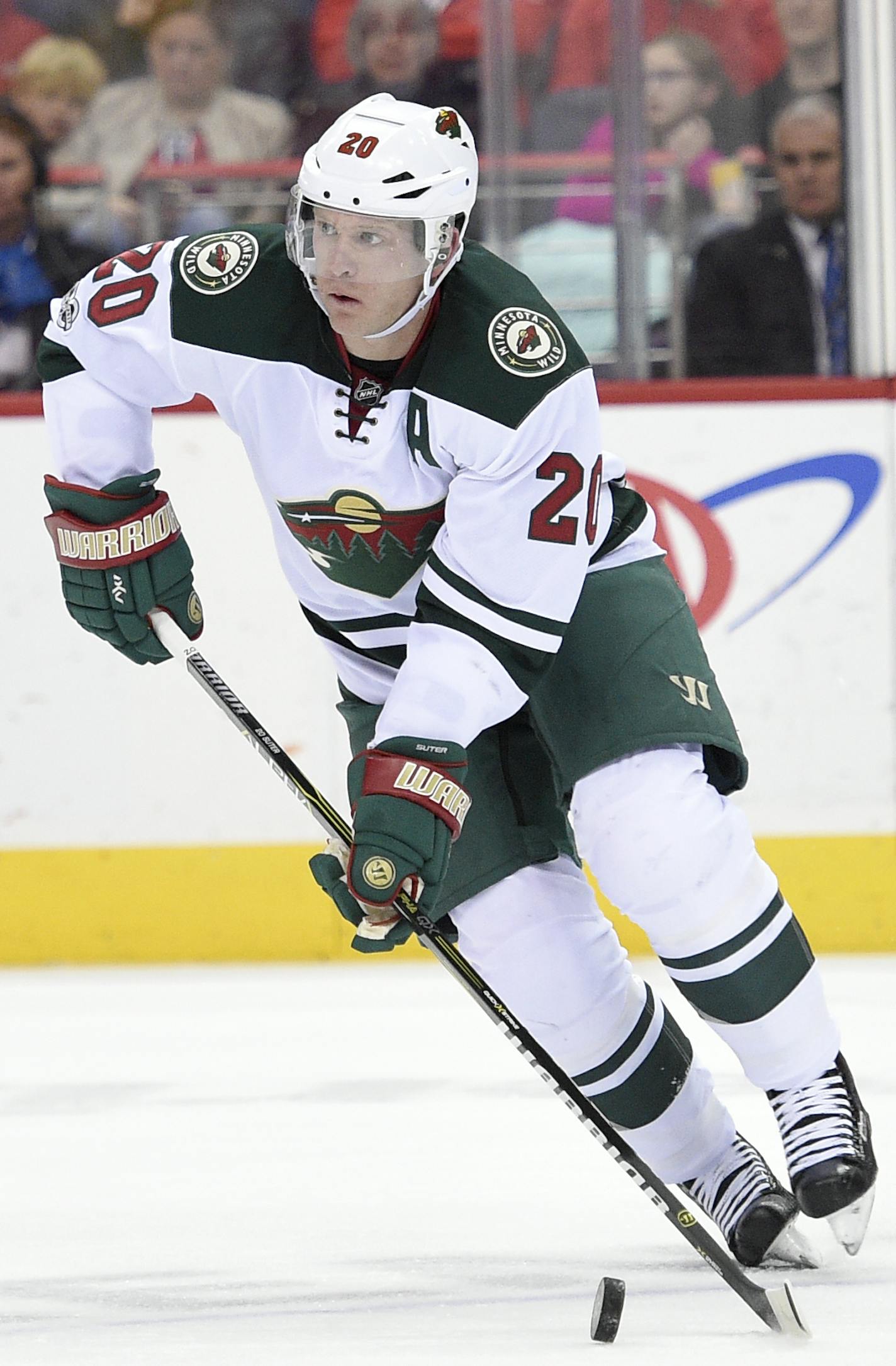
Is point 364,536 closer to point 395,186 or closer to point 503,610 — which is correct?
point 503,610

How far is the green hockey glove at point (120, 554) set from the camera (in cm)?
211

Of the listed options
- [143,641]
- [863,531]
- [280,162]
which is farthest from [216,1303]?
[280,162]

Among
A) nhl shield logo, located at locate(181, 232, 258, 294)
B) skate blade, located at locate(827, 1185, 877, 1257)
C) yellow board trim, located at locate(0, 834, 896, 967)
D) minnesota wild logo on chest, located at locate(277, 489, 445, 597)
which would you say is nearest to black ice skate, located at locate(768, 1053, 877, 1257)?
skate blade, located at locate(827, 1185, 877, 1257)

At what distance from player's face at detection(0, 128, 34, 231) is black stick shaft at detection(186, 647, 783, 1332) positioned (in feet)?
7.85

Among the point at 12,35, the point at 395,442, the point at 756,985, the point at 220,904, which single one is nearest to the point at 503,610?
the point at 395,442

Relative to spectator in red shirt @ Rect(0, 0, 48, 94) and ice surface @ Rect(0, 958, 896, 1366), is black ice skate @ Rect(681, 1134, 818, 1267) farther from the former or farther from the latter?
spectator in red shirt @ Rect(0, 0, 48, 94)

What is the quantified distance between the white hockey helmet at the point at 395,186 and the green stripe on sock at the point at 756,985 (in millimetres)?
689

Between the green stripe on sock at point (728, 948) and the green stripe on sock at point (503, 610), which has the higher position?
the green stripe on sock at point (503, 610)

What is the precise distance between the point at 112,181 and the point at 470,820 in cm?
255

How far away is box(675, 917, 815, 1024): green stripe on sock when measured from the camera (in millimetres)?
1897

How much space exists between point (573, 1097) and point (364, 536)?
1.91 ft

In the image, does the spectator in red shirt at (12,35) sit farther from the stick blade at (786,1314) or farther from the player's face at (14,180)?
the stick blade at (786,1314)

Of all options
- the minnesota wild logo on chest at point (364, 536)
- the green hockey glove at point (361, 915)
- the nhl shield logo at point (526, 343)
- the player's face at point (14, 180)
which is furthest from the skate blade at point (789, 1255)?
the player's face at point (14, 180)

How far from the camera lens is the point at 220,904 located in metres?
3.84
